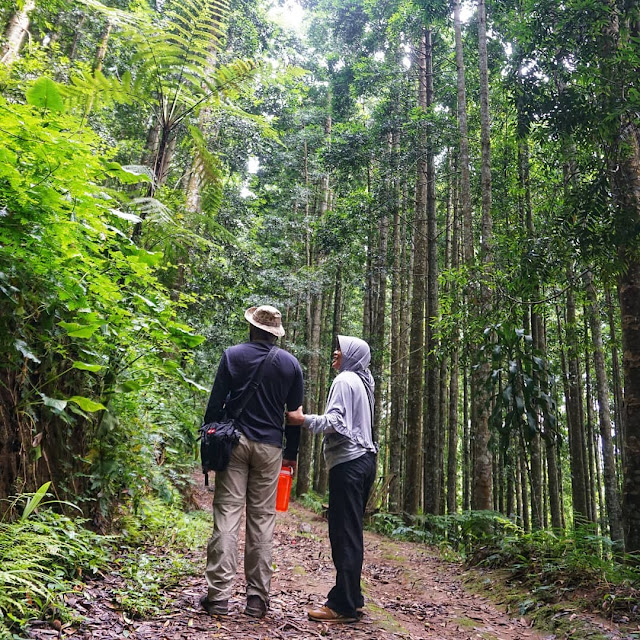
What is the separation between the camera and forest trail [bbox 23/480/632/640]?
2.91m

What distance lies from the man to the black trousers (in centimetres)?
44

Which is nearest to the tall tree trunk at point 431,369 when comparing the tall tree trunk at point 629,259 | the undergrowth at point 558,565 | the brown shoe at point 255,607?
the undergrowth at point 558,565

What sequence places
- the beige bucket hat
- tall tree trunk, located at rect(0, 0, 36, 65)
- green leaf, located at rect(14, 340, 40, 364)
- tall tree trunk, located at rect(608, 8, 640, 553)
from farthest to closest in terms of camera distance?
tall tree trunk, located at rect(0, 0, 36, 65), tall tree trunk, located at rect(608, 8, 640, 553), the beige bucket hat, green leaf, located at rect(14, 340, 40, 364)

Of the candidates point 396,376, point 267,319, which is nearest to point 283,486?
point 267,319

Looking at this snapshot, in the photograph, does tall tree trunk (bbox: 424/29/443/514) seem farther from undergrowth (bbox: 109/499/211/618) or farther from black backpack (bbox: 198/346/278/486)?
black backpack (bbox: 198/346/278/486)

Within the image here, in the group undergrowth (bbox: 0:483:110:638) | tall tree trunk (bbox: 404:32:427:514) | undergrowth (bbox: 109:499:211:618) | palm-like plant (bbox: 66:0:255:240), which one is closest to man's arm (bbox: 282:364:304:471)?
undergrowth (bbox: 109:499:211:618)

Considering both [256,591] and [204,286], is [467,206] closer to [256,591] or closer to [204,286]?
[204,286]

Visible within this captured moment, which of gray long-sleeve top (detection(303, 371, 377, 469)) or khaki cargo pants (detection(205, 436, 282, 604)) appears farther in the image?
gray long-sleeve top (detection(303, 371, 377, 469))

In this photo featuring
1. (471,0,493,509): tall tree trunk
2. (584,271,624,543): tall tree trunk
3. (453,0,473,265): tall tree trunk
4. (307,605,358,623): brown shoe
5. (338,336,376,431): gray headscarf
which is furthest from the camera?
(584,271,624,543): tall tree trunk

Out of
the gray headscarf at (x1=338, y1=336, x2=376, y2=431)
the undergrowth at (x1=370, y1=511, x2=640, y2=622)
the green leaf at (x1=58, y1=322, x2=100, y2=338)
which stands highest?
the gray headscarf at (x1=338, y1=336, x2=376, y2=431)

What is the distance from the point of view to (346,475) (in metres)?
3.88

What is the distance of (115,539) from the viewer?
155 inches

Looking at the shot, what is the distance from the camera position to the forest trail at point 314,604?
291 centimetres

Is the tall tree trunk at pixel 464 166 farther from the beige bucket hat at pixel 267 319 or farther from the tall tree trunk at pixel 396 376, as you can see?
the beige bucket hat at pixel 267 319
